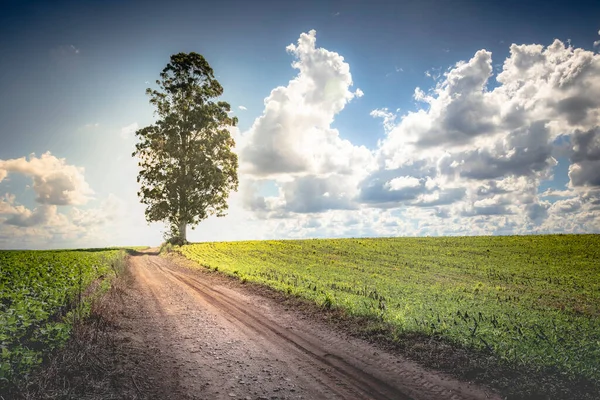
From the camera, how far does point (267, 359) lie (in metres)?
8.21

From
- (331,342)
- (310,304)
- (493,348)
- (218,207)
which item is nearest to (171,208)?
(218,207)

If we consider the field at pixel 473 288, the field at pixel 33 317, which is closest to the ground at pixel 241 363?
the field at pixel 33 317

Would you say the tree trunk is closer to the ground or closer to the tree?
the tree

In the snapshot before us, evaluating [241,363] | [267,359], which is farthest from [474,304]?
[241,363]

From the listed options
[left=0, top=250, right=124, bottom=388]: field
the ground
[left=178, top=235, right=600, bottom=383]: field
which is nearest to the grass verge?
[left=178, top=235, right=600, bottom=383]: field

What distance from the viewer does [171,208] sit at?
4522 cm

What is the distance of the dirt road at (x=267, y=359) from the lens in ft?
21.8

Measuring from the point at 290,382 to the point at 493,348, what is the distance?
517 centimetres

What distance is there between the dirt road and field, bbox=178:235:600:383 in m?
1.69

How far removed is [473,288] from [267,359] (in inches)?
664

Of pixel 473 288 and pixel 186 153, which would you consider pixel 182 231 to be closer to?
pixel 186 153

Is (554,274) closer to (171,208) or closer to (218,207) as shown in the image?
(218,207)

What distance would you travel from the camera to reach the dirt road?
664cm

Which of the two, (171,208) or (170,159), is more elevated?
(170,159)
